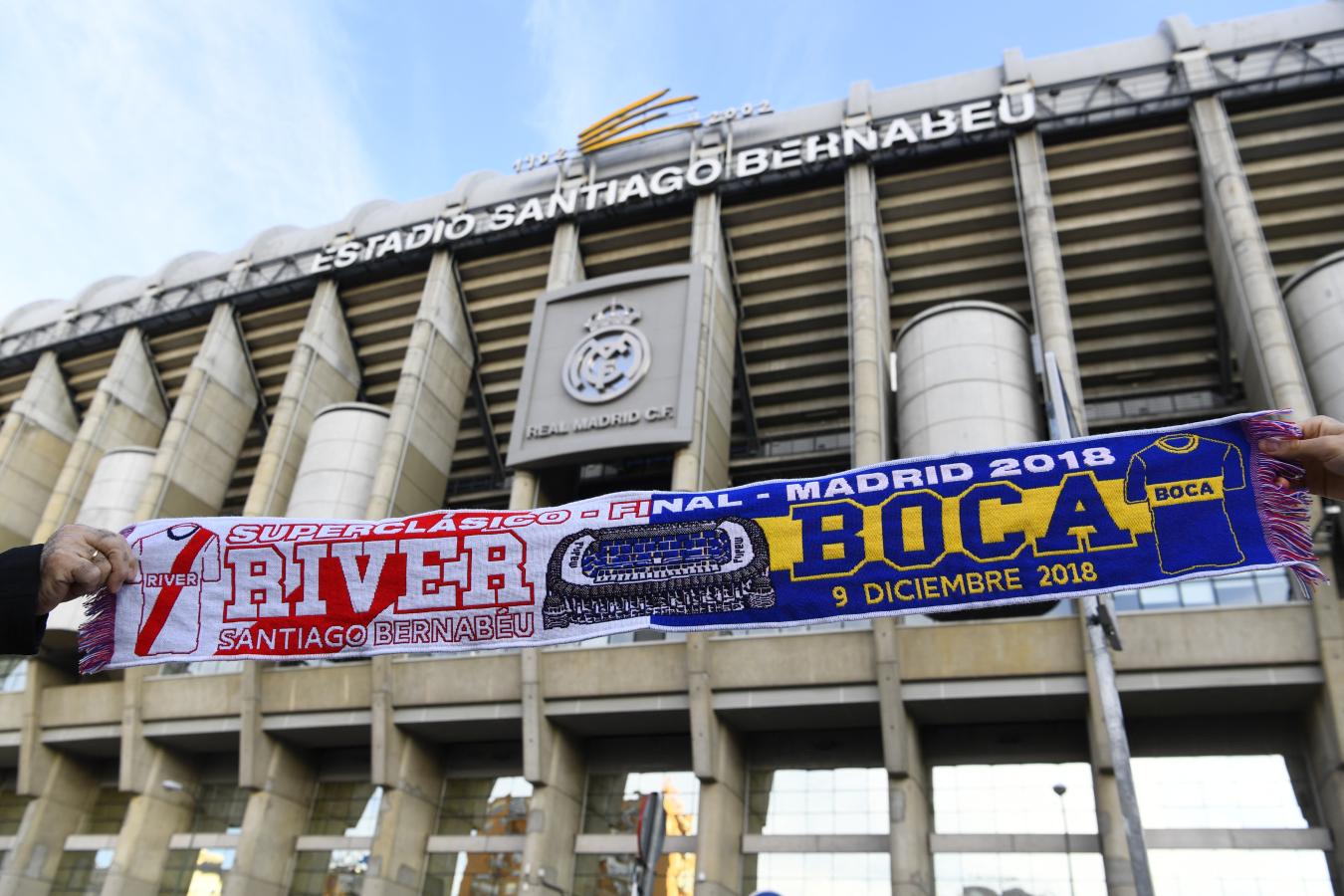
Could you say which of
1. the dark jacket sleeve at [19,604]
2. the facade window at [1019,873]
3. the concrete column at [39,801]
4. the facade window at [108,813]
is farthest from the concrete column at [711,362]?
the facade window at [108,813]

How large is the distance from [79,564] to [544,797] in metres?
24.3

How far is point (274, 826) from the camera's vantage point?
30.7 metres

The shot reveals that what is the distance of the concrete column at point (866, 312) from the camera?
28.0 m

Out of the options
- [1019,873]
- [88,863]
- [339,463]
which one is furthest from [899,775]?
[88,863]

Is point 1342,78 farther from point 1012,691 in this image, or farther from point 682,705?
point 682,705

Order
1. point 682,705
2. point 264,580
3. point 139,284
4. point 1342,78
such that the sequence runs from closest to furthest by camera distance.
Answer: point 264,580, point 682,705, point 1342,78, point 139,284

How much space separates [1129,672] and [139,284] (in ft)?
144

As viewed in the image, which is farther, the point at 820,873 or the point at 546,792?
the point at 546,792

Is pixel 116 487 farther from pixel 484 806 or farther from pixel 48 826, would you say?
pixel 484 806

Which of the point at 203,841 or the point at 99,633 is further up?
the point at 203,841

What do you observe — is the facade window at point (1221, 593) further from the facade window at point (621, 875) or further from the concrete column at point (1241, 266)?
the facade window at point (621, 875)

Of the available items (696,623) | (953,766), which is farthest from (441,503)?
(696,623)

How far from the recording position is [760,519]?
7906 mm

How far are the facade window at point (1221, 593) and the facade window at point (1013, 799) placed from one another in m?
5.21
